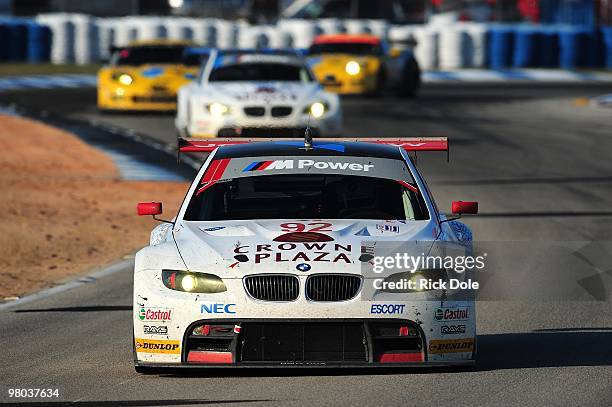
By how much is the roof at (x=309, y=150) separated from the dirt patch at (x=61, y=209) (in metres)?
3.17

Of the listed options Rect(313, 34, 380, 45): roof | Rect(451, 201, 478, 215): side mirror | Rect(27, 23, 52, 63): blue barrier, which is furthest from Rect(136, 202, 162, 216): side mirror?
Rect(27, 23, 52, 63): blue barrier

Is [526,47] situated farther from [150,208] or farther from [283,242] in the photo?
[283,242]

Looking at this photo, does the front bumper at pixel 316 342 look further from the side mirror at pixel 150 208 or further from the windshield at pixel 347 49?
the windshield at pixel 347 49

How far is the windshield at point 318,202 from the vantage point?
8.67 m

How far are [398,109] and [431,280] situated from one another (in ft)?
74.5

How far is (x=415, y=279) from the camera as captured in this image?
25.4 ft

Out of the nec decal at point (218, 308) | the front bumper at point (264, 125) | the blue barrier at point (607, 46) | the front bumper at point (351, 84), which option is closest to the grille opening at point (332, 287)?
the nec decal at point (218, 308)

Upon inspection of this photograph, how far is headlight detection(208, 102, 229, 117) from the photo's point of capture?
70.1 feet

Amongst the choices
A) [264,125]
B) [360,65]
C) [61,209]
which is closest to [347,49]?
[360,65]

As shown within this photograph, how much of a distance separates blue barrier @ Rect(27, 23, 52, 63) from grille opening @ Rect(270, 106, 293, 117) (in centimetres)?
2392

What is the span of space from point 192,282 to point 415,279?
43.8 inches

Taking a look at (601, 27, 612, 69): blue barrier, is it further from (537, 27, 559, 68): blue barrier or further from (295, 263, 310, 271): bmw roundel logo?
(295, 263, 310, 271): bmw roundel logo

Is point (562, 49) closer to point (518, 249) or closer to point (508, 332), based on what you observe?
point (518, 249)

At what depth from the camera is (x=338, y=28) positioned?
45000 mm
